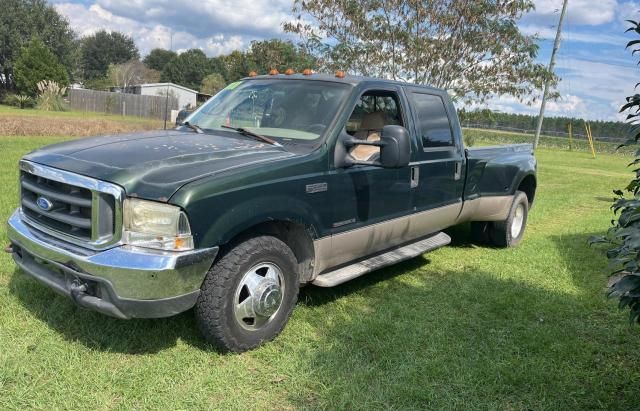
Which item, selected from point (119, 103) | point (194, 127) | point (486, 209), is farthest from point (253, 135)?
point (119, 103)

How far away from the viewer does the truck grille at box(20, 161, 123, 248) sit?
3.19 m

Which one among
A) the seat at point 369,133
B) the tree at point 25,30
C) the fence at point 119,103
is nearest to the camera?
the seat at point 369,133

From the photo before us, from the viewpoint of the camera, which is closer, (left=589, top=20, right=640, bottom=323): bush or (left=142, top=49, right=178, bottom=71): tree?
(left=589, top=20, right=640, bottom=323): bush

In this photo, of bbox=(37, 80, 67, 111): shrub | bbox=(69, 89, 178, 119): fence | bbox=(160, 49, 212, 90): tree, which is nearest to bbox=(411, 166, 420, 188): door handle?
bbox=(69, 89, 178, 119): fence

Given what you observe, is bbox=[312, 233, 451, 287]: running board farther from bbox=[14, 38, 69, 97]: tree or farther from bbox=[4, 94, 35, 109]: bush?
bbox=[14, 38, 69, 97]: tree

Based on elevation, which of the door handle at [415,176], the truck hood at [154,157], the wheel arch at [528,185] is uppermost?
the truck hood at [154,157]

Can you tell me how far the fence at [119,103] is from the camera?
1631 inches

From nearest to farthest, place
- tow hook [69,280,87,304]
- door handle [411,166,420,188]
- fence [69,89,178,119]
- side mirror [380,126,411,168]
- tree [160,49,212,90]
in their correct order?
tow hook [69,280,87,304] < side mirror [380,126,411,168] < door handle [411,166,420,188] < fence [69,89,178,119] < tree [160,49,212,90]

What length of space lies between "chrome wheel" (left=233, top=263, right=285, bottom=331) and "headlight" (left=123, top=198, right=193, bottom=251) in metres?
0.58

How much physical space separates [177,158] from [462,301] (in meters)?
2.97

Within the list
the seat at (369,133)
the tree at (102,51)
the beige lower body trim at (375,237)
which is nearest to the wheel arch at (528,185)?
the beige lower body trim at (375,237)

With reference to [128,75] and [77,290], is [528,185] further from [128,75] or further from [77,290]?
[128,75]

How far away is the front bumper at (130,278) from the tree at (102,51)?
123 m

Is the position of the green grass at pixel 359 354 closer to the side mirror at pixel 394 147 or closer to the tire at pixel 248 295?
the tire at pixel 248 295
